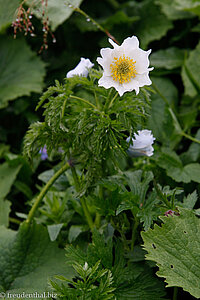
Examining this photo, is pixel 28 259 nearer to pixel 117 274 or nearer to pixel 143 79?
pixel 117 274

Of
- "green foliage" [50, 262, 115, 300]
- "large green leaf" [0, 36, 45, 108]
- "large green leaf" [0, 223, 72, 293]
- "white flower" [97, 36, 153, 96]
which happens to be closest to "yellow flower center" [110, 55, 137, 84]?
"white flower" [97, 36, 153, 96]


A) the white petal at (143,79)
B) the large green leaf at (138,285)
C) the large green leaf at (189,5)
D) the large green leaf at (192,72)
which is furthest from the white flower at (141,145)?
the large green leaf at (189,5)

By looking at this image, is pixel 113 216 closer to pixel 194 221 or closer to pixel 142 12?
pixel 194 221

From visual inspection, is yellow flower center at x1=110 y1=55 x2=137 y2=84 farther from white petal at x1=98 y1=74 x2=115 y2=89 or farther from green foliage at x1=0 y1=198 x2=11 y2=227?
green foliage at x1=0 y1=198 x2=11 y2=227

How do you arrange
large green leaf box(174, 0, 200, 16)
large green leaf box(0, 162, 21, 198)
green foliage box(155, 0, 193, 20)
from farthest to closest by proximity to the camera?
green foliage box(155, 0, 193, 20) < large green leaf box(174, 0, 200, 16) < large green leaf box(0, 162, 21, 198)

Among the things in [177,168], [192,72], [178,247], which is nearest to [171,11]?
[192,72]

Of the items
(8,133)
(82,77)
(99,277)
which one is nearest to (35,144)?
(82,77)

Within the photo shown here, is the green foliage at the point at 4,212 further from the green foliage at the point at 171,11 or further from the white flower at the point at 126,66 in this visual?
the green foliage at the point at 171,11
